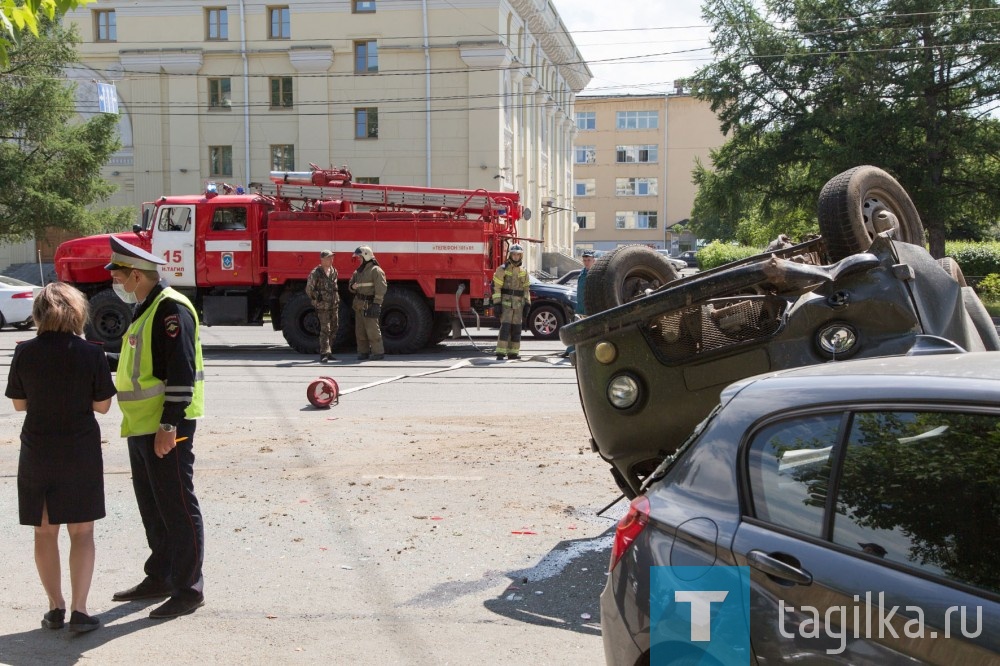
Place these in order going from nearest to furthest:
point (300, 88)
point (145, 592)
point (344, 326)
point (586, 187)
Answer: point (145, 592) → point (344, 326) → point (300, 88) → point (586, 187)

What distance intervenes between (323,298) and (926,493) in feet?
45.5

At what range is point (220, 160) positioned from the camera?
137ft

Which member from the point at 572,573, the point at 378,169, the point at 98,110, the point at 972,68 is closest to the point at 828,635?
the point at 572,573

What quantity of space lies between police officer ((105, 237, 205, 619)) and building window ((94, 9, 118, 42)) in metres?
40.4

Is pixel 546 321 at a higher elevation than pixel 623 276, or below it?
below

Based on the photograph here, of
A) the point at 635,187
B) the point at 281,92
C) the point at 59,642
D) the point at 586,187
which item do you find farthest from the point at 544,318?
the point at 586,187

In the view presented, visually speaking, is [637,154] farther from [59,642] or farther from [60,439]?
[59,642]

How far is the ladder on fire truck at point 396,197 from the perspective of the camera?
58.3 ft

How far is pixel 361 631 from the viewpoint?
465cm

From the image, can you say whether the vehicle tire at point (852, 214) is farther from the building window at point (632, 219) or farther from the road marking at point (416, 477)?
the building window at point (632, 219)

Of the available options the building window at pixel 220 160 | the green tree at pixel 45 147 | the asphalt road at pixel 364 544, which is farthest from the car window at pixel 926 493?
the building window at pixel 220 160

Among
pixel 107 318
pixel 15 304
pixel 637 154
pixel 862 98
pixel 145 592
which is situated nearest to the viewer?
pixel 145 592

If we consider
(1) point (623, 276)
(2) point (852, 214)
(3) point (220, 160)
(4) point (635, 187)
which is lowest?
(1) point (623, 276)

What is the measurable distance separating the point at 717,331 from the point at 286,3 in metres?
38.8
